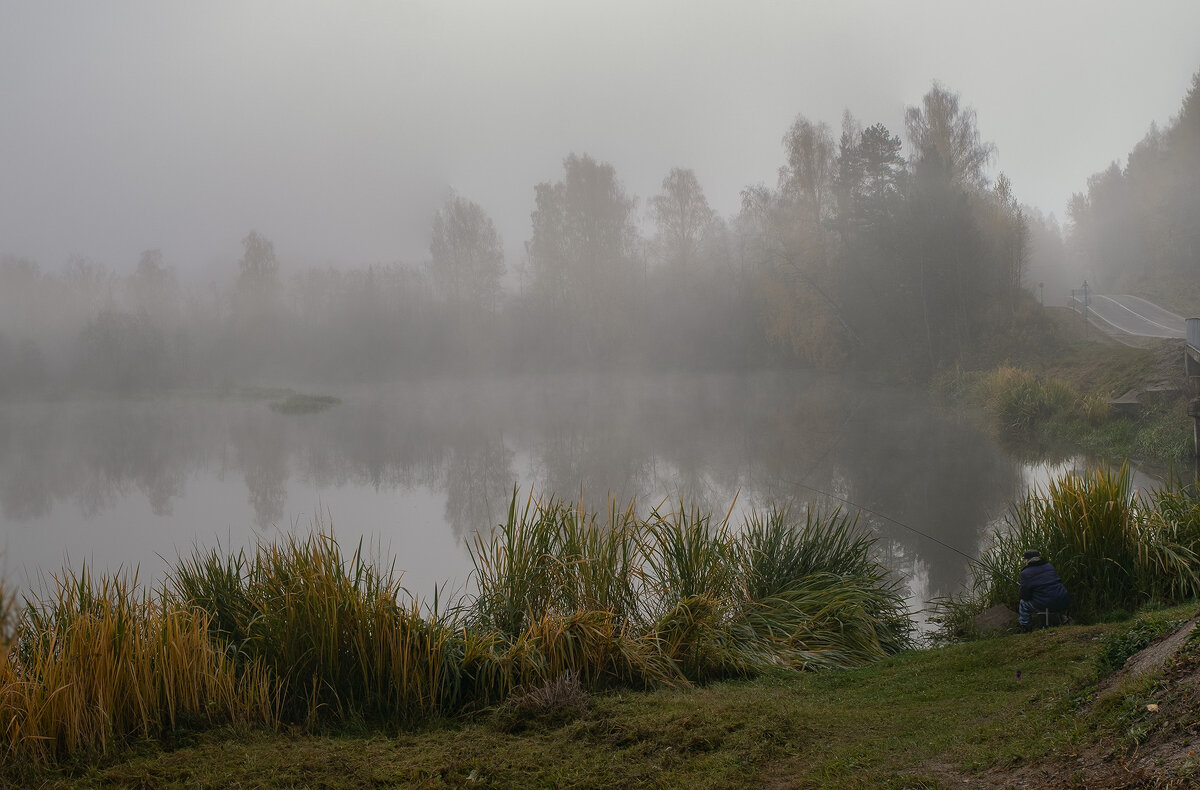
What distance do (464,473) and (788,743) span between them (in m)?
17.4

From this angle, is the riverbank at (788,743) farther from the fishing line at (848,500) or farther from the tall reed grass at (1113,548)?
the fishing line at (848,500)

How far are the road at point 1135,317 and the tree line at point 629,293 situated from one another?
12.8ft

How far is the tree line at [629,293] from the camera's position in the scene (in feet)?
119

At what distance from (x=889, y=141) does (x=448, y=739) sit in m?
39.8

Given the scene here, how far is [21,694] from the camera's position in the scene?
4070 millimetres

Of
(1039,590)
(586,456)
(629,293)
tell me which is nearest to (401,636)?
(1039,590)

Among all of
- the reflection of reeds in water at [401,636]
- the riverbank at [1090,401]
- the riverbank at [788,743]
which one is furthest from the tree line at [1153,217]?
the riverbank at [788,743]

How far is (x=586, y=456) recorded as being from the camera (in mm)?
22234

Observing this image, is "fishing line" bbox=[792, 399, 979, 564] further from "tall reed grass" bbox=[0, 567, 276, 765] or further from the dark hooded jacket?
"tall reed grass" bbox=[0, 567, 276, 765]

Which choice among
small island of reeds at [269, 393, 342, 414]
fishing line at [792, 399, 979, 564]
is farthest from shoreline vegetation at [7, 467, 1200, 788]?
small island of reeds at [269, 393, 342, 414]

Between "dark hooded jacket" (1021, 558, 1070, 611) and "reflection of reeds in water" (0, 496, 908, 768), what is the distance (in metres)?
1.31

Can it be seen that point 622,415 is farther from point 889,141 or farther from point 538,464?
point 889,141

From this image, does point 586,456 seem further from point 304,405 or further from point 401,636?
point 304,405

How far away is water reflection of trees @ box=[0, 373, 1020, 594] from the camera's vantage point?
51.0 ft
